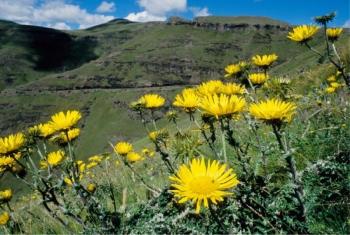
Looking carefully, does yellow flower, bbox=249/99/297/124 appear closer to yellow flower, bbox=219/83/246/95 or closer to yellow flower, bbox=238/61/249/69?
yellow flower, bbox=219/83/246/95

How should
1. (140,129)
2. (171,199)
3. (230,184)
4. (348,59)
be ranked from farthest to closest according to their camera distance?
1. (140,129)
2. (348,59)
3. (171,199)
4. (230,184)

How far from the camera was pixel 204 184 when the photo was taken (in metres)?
2.27

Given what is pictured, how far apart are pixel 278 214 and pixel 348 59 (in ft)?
40.7

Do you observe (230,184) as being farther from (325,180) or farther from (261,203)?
(325,180)

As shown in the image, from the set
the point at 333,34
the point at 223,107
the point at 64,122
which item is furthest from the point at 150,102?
the point at 333,34

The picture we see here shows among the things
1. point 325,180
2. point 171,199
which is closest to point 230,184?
point 171,199

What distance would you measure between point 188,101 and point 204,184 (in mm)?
1818

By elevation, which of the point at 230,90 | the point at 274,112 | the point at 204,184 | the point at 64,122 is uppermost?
the point at 230,90

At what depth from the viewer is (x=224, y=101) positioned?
10.1ft

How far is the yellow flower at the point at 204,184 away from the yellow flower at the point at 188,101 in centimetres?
153

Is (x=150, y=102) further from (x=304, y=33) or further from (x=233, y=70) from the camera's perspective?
(x=304, y=33)

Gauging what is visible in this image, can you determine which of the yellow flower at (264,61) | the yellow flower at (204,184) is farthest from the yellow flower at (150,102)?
the yellow flower at (204,184)

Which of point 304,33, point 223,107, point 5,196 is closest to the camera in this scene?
point 223,107

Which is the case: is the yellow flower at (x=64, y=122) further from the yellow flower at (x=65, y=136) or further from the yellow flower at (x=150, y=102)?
the yellow flower at (x=150, y=102)
